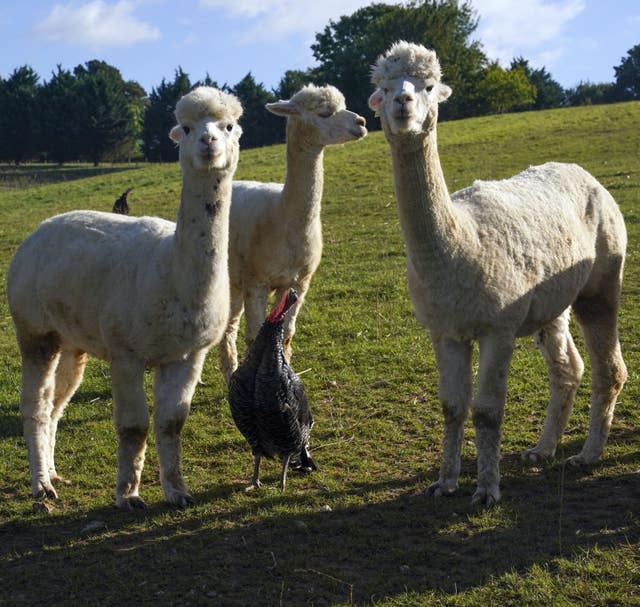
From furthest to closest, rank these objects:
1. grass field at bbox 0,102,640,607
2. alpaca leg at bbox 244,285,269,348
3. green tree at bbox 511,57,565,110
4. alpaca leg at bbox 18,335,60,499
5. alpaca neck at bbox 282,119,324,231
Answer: green tree at bbox 511,57,565,110, alpaca leg at bbox 244,285,269,348, alpaca neck at bbox 282,119,324,231, alpaca leg at bbox 18,335,60,499, grass field at bbox 0,102,640,607

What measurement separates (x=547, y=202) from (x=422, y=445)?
6.28ft

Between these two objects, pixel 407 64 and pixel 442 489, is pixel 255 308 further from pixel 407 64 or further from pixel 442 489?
pixel 407 64

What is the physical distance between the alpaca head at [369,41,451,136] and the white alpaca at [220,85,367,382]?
1.92m

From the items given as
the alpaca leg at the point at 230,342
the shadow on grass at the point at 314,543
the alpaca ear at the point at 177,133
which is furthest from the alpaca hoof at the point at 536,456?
the alpaca ear at the point at 177,133

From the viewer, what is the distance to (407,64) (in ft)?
15.5

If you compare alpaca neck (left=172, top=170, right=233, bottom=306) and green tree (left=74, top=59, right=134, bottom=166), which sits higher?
green tree (left=74, top=59, right=134, bottom=166)

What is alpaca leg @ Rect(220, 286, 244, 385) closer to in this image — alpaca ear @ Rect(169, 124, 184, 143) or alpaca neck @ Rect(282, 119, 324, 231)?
alpaca neck @ Rect(282, 119, 324, 231)

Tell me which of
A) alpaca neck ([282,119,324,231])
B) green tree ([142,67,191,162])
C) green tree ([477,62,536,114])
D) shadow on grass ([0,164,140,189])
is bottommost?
alpaca neck ([282,119,324,231])

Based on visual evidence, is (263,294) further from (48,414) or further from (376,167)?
(376,167)

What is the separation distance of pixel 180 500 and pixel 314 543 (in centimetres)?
100

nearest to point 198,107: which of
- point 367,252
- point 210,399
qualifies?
point 210,399

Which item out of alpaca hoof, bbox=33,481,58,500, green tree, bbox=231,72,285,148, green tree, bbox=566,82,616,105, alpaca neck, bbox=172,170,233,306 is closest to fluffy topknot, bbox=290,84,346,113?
alpaca neck, bbox=172,170,233,306

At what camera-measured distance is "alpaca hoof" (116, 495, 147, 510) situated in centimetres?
539

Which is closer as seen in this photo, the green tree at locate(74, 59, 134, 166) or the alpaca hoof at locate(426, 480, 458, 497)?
the alpaca hoof at locate(426, 480, 458, 497)
